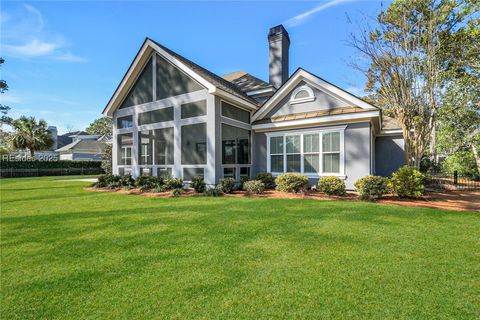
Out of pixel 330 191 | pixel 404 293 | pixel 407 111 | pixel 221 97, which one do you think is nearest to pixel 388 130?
pixel 407 111

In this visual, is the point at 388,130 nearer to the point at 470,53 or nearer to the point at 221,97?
the point at 470,53

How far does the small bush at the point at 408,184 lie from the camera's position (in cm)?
870

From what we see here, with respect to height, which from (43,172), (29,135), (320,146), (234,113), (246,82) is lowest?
(43,172)

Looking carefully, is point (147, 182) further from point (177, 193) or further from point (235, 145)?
point (235, 145)

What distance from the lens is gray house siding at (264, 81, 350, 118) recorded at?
11172 millimetres

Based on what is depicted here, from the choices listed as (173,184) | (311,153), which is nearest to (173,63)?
→ (173,184)

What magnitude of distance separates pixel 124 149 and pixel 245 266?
47.2 ft

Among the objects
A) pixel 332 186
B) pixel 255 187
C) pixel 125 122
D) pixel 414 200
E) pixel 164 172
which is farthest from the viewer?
pixel 125 122

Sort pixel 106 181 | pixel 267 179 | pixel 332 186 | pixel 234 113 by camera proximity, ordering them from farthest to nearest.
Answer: pixel 106 181, pixel 234 113, pixel 267 179, pixel 332 186

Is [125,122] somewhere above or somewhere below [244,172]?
above

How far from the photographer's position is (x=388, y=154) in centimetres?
1544

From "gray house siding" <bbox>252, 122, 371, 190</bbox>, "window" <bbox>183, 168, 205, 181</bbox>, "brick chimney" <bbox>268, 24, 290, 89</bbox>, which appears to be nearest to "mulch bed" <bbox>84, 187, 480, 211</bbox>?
"gray house siding" <bbox>252, 122, 371, 190</bbox>

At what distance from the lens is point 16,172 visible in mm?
26656

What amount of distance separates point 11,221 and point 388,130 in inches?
718
